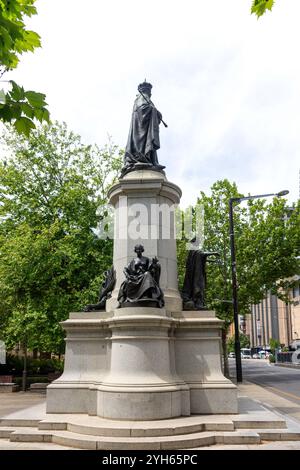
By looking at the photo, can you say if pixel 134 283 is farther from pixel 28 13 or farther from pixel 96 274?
pixel 96 274

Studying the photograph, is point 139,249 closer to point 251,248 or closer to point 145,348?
point 145,348

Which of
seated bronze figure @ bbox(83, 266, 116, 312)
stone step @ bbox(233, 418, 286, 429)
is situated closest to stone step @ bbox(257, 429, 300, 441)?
stone step @ bbox(233, 418, 286, 429)

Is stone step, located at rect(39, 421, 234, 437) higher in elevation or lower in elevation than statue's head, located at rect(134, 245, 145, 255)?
lower

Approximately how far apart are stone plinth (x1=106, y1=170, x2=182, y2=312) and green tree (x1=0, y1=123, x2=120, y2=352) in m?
8.99

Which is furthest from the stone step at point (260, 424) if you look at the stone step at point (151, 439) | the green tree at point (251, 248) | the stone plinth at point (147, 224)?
the green tree at point (251, 248)

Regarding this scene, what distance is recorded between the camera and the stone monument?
9586mm

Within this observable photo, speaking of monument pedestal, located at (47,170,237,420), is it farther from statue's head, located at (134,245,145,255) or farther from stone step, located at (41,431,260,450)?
stone step, located at (41,431,260,450)

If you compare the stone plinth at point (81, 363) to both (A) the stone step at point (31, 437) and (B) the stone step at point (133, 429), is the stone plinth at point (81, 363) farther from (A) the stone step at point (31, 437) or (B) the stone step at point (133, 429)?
(A) the stone step at point (31, 437)

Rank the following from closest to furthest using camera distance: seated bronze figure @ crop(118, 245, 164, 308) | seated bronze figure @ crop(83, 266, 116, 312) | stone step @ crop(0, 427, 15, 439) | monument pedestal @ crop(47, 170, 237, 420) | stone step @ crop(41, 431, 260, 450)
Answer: stone step @ crop(41, 431, 260, 450)
stone step @ crop(0, 427, 15, 439)
monument pedestal @ crop(47, 170, 237, 420)
seated bronze figure @ crop(118, 245, 164, 308)
seated bronze figure @ crop(83, 266, 116, 312)

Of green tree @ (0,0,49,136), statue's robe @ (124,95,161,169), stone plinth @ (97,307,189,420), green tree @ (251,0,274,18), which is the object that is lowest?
stone plinth @ (97,307,189,420)

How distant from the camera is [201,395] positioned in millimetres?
10336

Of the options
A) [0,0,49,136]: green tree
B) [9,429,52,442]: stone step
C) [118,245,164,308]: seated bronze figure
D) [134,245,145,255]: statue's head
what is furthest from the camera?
[134,245,145,255]: statue's head
